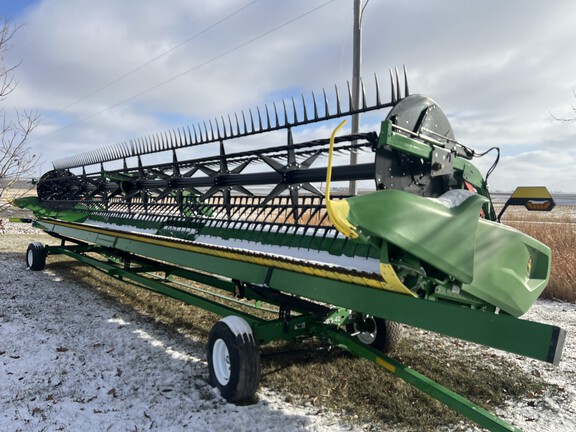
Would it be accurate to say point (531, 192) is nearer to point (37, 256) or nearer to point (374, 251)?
point (374, 251)

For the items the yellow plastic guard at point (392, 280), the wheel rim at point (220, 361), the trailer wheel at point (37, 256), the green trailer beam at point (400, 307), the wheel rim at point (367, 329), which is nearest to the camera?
the green trailer beam at point (400, 307)

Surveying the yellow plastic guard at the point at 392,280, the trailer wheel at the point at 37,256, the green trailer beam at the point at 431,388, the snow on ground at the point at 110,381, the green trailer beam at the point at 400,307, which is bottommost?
the snow on ground at the point at 110,381

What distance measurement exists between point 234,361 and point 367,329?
1.77 m

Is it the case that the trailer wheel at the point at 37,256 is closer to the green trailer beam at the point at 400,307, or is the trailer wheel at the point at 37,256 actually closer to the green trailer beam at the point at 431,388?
the green trailer beam at the point at 400,307

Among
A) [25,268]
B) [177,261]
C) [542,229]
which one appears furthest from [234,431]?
[542,229]

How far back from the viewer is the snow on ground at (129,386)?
2.85m

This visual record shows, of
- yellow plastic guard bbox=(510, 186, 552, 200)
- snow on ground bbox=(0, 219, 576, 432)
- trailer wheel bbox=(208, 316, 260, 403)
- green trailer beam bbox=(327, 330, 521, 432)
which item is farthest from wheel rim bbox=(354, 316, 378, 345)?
yellow plastic guard bbox=(510, 186, 552, 200)

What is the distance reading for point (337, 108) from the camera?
3559 mm

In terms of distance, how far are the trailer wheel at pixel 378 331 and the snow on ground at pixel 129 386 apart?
1143 mm

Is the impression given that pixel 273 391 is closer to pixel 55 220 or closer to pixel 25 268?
pixel 55 220

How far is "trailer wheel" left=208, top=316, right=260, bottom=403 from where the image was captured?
3.01 metres

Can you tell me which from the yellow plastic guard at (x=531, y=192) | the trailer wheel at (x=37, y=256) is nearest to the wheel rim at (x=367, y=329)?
the yellow plastic guard at (x=531, y=192)

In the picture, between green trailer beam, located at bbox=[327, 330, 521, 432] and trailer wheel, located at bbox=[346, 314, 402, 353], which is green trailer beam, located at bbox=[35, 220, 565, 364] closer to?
green trailer beam, located at bbox=[327, 330, 521, 432]

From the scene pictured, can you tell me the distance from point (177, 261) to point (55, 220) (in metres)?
5.22
